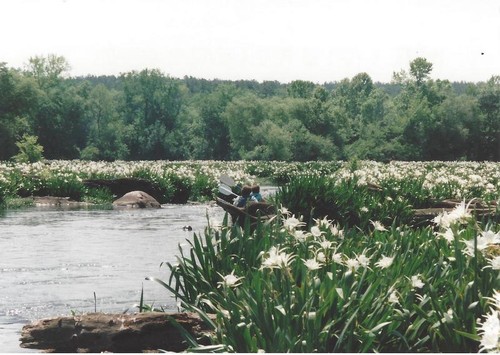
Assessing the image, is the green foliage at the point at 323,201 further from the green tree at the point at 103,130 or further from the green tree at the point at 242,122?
the green tree at the point at 242,122

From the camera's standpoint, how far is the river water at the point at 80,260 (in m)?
13.2

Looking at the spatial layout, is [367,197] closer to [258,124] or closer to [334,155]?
[334,155]

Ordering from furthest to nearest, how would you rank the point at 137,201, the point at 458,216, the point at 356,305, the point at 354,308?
the point at 137,201, the point at 458,216, the point at 356,305, the point at 354,308

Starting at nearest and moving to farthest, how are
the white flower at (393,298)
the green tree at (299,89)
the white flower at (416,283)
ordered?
the white flower at (393,298) → the white flower at (416,283) → the green tree at (299,89)

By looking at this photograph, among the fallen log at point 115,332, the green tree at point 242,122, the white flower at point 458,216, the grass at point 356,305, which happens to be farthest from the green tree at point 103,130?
the grass at point 356,305

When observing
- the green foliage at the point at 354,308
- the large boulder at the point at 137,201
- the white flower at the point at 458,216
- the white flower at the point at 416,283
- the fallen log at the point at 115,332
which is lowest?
→ the large boulder at the point at 137,201

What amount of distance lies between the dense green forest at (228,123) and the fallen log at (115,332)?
7597cm

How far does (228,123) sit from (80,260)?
11412 cm

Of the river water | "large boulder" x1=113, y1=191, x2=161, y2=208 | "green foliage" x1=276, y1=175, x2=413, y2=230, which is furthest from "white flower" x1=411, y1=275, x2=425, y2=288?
"large boulder" x1=113, y1=191, x2=161, y2=208

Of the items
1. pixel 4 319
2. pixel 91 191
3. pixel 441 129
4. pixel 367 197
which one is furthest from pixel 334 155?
pixel 4 319

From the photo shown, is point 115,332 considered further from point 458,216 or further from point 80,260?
point 80,260

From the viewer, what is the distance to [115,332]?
895cm

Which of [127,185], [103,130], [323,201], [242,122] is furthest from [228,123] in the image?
[323,201]

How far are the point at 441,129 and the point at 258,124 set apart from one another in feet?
131
